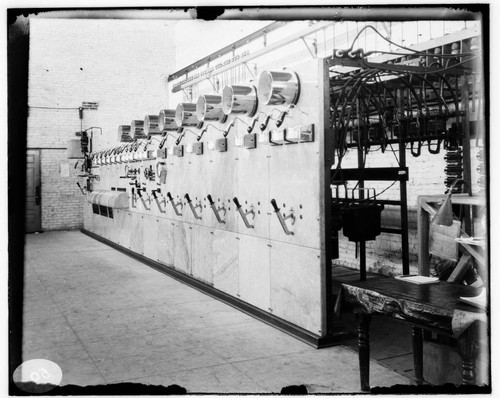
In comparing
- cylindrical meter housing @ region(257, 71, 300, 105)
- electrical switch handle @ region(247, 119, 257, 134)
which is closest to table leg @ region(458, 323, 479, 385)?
cylindrical meter housing @ region(257, 71, 300, 105)

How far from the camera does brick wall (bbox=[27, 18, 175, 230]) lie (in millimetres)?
11438

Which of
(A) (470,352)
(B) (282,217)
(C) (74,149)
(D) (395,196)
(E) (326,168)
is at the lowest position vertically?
(A) (470,352)

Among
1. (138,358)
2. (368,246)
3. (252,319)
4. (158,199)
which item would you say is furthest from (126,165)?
→ (138,358)

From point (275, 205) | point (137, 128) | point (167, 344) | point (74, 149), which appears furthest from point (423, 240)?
point (74, 149)

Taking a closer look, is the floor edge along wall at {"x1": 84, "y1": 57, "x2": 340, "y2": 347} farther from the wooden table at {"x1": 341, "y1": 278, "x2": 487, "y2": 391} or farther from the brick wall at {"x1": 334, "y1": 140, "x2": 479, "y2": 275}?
the brick wall at {"x1": 334, "y1": 140, "x2": 479, "y2": 275}

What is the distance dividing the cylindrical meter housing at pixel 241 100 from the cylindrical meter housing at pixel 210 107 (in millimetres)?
298

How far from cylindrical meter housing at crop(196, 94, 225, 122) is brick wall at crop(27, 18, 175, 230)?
715 centimetres

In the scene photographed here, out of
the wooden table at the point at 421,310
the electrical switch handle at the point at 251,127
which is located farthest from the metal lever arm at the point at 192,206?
the wooden table at the point at 421,310

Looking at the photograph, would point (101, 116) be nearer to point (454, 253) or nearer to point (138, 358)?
point (138, 358)

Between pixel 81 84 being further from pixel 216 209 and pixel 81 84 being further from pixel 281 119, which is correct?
pixel 281 119

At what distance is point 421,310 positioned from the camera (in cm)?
226

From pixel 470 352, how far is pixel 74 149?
406 inches

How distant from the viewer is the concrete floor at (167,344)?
10.3 feet

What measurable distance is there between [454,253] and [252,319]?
202 cm
